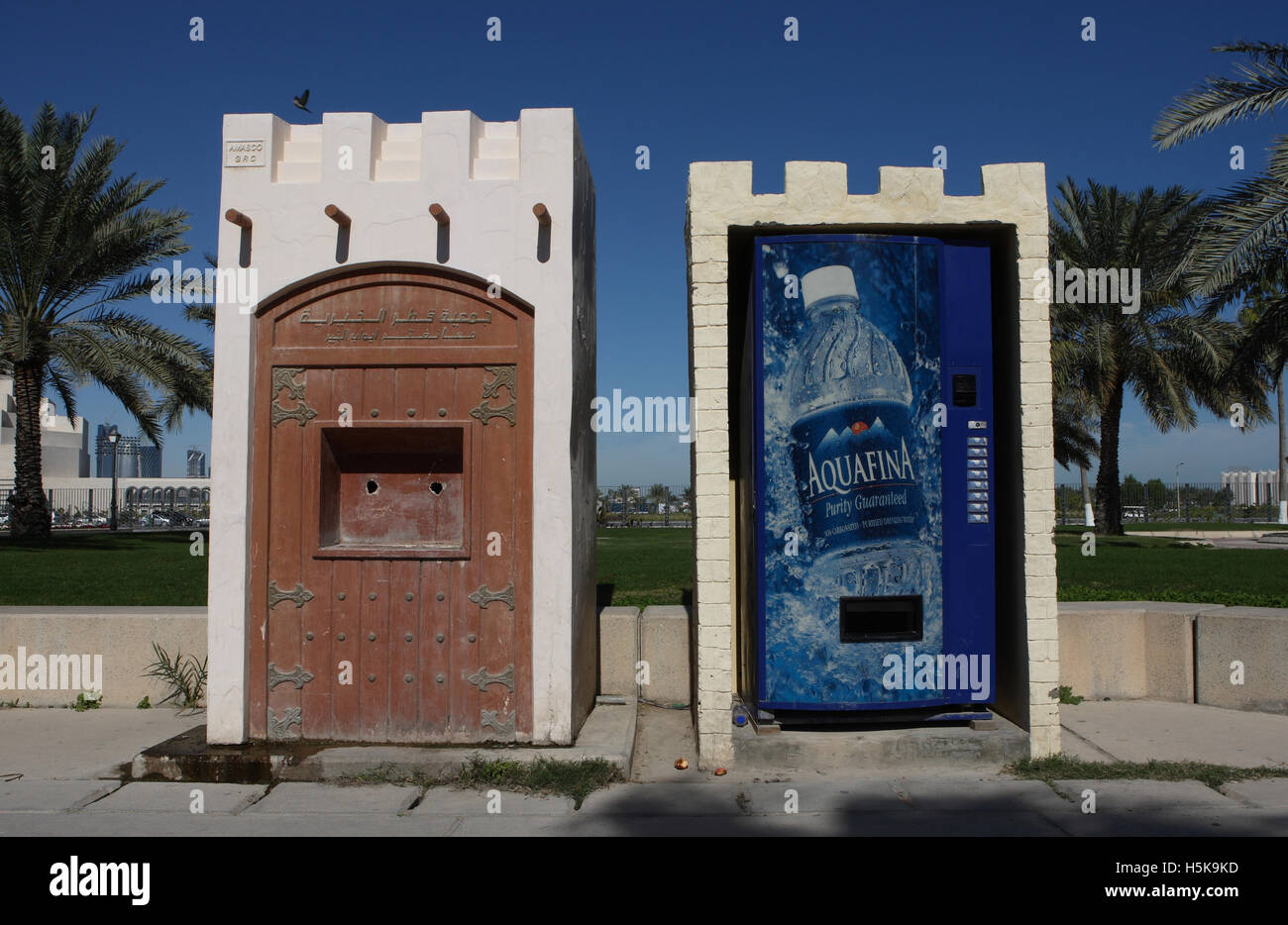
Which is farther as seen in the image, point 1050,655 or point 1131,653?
point 1131,653

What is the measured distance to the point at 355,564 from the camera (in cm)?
610

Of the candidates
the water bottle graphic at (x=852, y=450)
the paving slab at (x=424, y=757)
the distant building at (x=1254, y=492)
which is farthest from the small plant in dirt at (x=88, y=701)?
the distant building at (x=1254, y=492)

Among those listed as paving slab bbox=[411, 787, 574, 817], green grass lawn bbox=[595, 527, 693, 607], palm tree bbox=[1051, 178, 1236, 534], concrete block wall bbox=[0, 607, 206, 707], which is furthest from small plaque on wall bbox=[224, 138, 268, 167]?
palm tree bbox=[1051, 178, 1236, 534]

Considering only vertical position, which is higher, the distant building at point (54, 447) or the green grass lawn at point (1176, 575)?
the distant building at point (54, 447)

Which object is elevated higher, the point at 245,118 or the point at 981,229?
the point at 245,118

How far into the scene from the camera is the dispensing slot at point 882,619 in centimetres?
584

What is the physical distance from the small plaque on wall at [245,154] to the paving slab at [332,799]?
4105mm

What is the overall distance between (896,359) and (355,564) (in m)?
3.81

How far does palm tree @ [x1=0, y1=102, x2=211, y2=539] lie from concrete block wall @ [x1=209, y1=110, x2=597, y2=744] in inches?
473

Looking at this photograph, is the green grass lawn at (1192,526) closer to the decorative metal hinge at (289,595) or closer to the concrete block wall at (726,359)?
the concrete block wall at (726,359)

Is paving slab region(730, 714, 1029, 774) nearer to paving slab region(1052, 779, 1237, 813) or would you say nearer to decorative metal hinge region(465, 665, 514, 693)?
paving slab region(1052, 779, 1237, 813)

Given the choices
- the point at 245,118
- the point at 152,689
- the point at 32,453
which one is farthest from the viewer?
the point at 32,453
